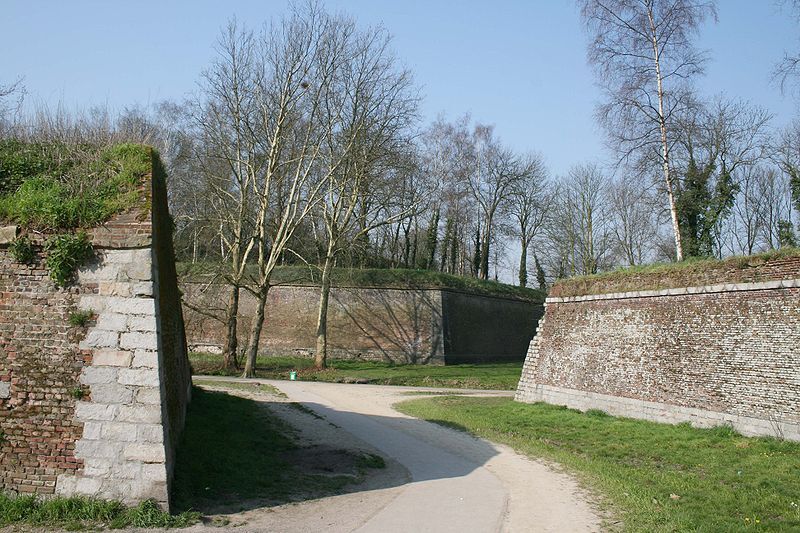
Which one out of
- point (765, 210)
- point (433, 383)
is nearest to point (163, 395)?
point (433, 383)

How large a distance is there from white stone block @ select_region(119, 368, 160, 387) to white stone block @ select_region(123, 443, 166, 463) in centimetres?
66

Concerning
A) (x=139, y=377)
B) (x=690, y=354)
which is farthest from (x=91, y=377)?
(x=690, y=354)

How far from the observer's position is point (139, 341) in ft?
24.6

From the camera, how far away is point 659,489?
9.12m

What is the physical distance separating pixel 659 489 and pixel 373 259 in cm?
3043

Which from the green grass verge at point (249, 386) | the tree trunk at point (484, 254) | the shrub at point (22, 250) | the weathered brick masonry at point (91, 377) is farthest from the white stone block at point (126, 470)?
the tree trunk at point (484, 254)

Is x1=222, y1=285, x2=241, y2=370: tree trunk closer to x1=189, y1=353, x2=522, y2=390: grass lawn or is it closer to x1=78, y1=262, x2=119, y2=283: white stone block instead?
x1=189, y1=353, x2=522, y2=390: grass lawn

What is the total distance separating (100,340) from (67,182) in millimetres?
2259

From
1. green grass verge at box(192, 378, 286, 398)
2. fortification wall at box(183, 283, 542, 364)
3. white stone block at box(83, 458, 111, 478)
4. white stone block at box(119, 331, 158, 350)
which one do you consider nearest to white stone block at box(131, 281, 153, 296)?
white stone block at box(119, 331, 158, 350)

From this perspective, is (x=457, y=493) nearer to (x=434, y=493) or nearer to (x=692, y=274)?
(x=434, y=493)

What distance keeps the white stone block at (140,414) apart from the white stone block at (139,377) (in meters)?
0.25

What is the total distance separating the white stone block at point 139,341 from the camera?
747 cm

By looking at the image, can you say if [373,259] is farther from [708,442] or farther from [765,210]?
[708,442]

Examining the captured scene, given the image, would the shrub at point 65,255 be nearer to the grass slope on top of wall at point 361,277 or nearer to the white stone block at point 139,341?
the white stone block at point 139,341
